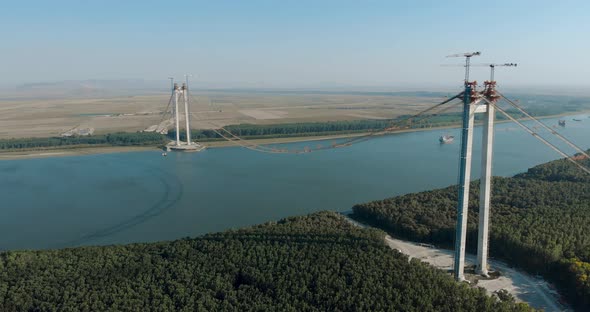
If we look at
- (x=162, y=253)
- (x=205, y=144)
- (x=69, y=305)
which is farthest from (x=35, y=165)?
(x=69, y=305)

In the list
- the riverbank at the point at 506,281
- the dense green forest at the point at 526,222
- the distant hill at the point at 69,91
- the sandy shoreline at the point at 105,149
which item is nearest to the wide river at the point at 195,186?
the sandy shoreline at the point at 105,149

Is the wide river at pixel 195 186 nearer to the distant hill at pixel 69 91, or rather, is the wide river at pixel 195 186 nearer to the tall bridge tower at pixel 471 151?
the tall bridge tower at pixel 471 151

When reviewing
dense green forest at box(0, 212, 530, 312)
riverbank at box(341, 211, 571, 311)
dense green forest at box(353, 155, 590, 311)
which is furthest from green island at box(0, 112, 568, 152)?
dense green forest at box(0, 212, 530, 312)

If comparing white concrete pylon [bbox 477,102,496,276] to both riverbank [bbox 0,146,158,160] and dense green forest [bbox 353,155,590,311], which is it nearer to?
dense green forest [bbox 353,155,590,311]

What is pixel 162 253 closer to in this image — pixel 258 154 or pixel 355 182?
pixel 355 182

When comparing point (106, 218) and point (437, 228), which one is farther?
point (106, 218)

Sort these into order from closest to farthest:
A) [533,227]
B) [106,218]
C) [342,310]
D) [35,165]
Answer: [342,310] → [533,227] → [106,218] → [35,165]
